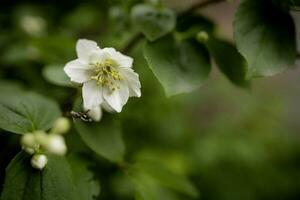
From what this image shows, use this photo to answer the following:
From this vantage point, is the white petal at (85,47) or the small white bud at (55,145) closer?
the small white bud at (55,145)

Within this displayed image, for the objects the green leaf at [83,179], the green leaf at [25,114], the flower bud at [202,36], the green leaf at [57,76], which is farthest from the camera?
the green leaf at [57,76]

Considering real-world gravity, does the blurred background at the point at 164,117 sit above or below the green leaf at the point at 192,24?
below

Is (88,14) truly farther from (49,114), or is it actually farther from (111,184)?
(49,114)

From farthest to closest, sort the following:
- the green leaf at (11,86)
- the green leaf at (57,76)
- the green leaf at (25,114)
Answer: the green leaf at (11,86)
the green leaf at (57,76)
the green leaf at (25,114)

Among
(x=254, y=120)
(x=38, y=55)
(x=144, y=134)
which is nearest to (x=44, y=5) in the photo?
(x=38, y=55)

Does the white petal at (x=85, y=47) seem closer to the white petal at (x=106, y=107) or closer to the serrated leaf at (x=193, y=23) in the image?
the white petal at (x=106, y=107)

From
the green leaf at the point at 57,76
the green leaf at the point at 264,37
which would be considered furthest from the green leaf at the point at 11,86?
the green leaf at the point at 264,37

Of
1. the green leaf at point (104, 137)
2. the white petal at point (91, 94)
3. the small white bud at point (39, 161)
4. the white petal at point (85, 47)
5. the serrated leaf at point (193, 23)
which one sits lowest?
the green leaf at point (104, 137)

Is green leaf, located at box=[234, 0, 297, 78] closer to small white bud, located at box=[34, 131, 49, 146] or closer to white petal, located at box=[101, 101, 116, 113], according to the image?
white petal, located at box=[101, 101, 116, 113]
